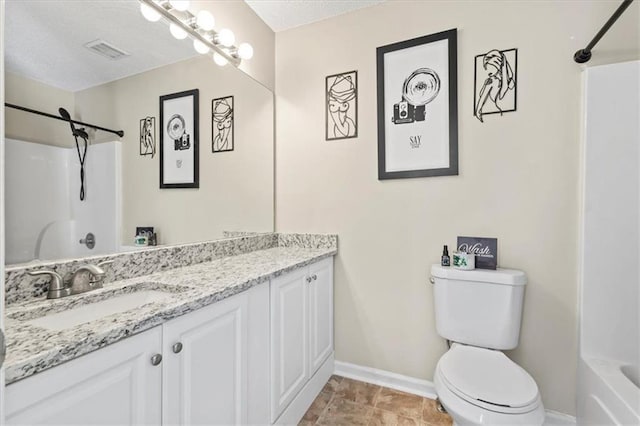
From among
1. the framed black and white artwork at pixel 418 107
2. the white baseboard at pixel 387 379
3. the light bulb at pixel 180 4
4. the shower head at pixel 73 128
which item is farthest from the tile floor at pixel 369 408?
the light bulb at pixel 180 4

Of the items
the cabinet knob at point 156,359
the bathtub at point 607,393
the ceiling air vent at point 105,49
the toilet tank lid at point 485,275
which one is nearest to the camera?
the cabinet knob at point 156,359

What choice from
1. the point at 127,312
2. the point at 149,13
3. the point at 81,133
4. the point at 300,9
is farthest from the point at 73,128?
the point at 300,9

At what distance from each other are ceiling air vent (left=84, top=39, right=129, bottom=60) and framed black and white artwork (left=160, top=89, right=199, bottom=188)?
0.76 ft

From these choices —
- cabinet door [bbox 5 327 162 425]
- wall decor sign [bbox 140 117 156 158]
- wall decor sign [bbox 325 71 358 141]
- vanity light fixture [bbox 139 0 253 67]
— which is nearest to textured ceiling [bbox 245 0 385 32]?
vanity light fixture [bbox 139 0 253 67]

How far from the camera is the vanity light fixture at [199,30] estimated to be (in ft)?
4.45

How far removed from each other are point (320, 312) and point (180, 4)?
5.90 ft

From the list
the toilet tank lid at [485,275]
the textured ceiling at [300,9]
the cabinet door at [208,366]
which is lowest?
the cabinet door at [208,366]

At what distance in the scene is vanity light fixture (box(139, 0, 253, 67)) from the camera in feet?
4.45

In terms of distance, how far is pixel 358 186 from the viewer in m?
1.92

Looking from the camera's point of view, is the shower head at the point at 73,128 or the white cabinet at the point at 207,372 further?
the shower head at the point at 73,128

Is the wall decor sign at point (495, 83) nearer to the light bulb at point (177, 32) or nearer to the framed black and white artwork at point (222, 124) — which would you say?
the framed black and white artwork at point (222, 124)

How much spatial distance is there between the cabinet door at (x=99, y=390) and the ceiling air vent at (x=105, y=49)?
1.12 meters

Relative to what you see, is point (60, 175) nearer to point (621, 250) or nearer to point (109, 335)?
point (109, 335)

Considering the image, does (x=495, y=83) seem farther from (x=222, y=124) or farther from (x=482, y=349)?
(x=222, y=124)
